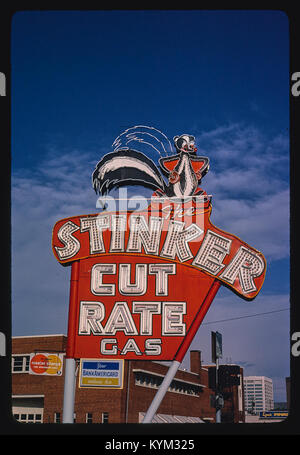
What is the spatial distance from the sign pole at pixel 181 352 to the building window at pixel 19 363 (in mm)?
2609

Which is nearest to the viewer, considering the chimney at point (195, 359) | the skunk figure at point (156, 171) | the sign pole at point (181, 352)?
the sign pole at point (181, 352)

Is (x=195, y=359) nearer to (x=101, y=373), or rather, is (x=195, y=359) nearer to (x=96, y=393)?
(x=101, y=373)

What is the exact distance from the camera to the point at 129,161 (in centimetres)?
1245

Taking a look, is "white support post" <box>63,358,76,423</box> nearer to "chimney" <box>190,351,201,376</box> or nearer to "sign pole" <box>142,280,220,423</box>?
"sign pole" <box>142,280,220,423</box>

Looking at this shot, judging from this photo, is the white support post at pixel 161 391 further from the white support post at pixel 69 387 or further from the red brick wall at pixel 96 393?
the white support post at pixel 69 387

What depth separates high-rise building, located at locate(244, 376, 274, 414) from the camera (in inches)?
470

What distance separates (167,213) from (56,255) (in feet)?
8.21

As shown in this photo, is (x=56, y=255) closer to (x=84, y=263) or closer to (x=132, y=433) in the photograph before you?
(x=84, y=263)

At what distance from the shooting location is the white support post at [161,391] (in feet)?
37.1

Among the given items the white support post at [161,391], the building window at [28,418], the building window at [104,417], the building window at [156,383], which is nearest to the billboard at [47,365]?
the building window at [28,418]

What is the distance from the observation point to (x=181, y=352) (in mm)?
11734

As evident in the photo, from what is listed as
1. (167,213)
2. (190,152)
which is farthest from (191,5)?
(167,213)

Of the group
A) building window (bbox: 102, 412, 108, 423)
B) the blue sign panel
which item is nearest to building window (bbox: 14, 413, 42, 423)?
the blue sign panel

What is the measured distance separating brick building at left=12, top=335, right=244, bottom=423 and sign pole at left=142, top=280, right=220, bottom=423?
0.13 meters
